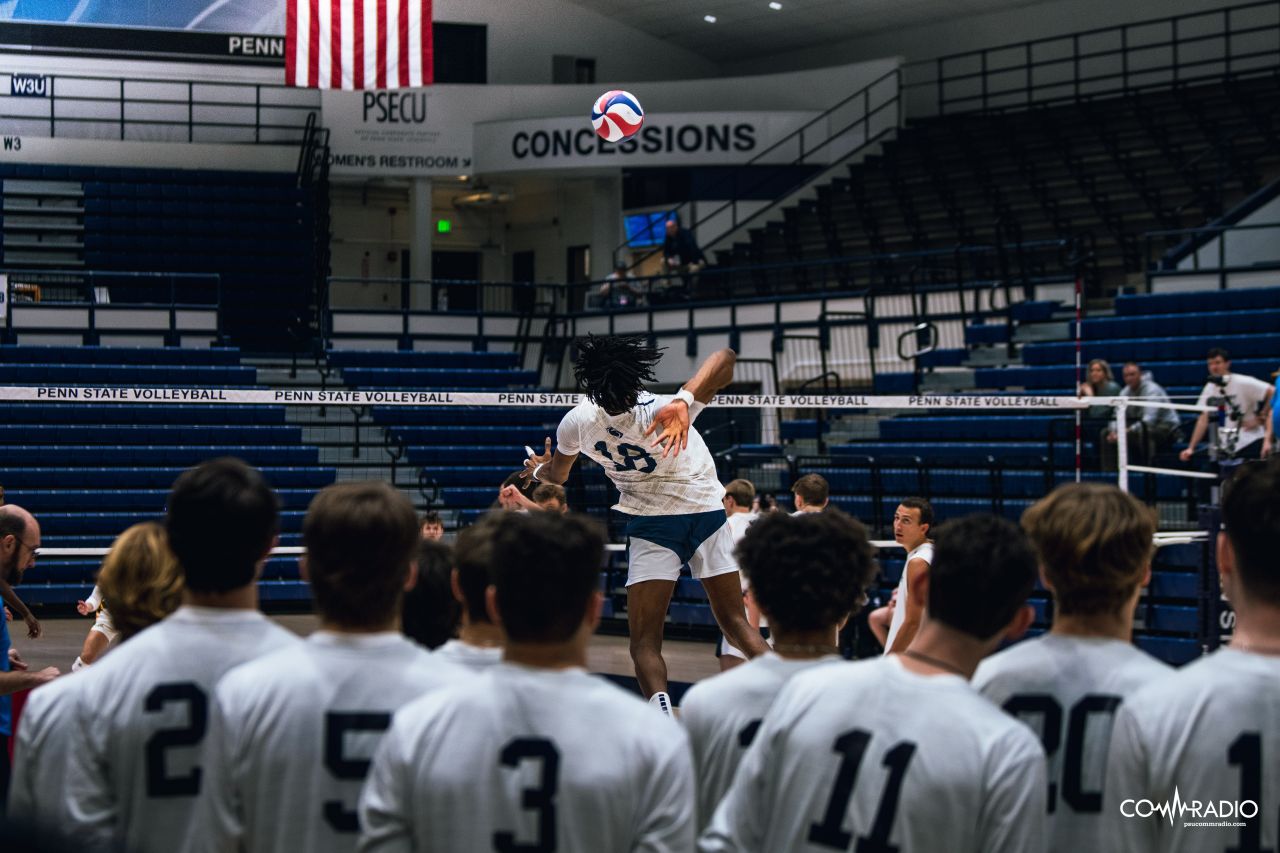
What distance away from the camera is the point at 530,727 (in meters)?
2.95

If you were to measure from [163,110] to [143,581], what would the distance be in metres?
25.5

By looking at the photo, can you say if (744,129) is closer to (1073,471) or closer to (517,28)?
(517,28)

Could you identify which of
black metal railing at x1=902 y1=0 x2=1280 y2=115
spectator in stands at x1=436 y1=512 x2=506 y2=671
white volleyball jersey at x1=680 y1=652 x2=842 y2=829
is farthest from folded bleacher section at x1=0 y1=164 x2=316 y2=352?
white volleyball jersey at x1=680 y1=652 x2=842 y2=829

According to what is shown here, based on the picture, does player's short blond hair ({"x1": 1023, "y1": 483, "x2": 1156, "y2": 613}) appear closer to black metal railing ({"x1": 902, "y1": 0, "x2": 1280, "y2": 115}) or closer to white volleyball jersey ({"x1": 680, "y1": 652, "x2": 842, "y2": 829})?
white volleyball jersey ({"x1": 680, "y1": 652, "x2": 842, "y2": 829})

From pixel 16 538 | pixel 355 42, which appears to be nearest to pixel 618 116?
pixel 355 42

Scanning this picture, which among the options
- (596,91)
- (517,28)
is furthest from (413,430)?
(517,28)

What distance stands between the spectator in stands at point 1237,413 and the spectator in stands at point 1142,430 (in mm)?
241

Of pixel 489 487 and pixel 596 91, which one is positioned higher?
pixel 596 91

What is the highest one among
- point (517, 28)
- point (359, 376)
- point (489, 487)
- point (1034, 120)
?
point (517, 28)

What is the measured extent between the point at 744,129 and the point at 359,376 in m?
10.5

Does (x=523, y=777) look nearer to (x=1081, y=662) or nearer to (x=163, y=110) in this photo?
(x=1081, y=662)

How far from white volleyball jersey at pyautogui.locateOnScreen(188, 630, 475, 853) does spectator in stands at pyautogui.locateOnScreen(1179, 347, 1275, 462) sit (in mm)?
11374

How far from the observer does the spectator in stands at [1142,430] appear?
1418 centimetres

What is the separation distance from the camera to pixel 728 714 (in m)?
3.41
